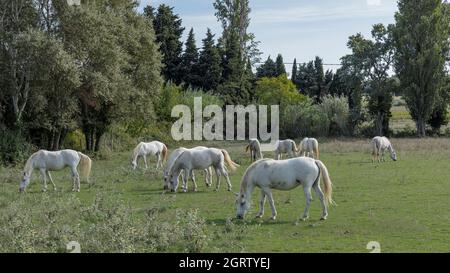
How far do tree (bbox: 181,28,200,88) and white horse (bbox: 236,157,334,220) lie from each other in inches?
1768

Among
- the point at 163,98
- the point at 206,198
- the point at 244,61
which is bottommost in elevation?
the point at 206,198

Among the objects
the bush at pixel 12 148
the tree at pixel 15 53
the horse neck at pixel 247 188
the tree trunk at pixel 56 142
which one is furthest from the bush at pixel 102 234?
the tree trunk at pixel 56 142

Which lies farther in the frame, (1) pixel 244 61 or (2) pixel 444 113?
(1) pixel 244 61

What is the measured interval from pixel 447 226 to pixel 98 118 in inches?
1102

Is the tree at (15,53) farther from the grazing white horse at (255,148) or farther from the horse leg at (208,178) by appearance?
the horse leg at (208,178)

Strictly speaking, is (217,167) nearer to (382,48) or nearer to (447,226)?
(447,226)

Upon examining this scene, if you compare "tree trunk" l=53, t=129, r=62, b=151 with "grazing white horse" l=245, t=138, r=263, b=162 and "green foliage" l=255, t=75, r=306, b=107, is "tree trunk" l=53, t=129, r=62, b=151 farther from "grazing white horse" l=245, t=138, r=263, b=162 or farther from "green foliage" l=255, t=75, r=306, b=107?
"green foliage" l=255, t=75, r=306, b=107

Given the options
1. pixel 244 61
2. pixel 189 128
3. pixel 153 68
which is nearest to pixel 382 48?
pixel 244 61

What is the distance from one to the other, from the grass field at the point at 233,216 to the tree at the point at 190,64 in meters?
34.4

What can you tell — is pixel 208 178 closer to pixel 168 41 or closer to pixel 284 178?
pixel 284 178

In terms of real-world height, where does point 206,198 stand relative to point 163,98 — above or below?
below

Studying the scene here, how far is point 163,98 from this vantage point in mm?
48188

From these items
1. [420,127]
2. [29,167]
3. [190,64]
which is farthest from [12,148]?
[420,127]

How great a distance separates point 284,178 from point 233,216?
1.55m
